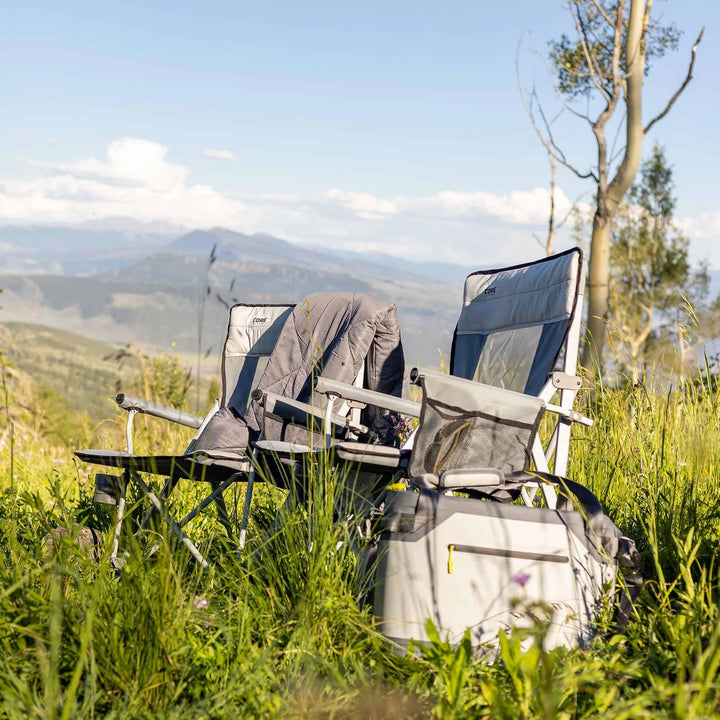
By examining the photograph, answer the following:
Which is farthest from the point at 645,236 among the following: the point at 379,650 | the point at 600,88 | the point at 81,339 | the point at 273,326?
the point at 81,339

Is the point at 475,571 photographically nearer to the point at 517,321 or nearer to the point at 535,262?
the point at 517,321

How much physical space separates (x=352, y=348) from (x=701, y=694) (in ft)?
6.04

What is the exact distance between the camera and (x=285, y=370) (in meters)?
3.05

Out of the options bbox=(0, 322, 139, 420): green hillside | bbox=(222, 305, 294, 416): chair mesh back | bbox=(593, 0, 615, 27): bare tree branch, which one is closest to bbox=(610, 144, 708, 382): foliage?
bbox=(593, 0, 615, 27): bare tree branch

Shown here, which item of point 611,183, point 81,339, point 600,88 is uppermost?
point 600,88

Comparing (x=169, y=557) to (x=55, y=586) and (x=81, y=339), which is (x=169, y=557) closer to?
(x=55, y=586)

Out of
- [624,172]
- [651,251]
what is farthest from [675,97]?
[651,251]

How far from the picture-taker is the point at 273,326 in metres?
3.37

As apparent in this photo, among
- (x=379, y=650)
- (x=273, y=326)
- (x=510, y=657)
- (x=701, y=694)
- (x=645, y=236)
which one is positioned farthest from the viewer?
(x=645, y=236)

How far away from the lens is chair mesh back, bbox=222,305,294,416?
3289 millimetres

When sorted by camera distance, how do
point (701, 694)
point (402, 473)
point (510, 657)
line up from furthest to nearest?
point (402, 473)
point (510, 657)
point (701, 694)

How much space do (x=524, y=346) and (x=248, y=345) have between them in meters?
1.32

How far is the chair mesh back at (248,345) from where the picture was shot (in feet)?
10.8

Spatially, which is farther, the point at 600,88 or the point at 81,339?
the point at 81,339
